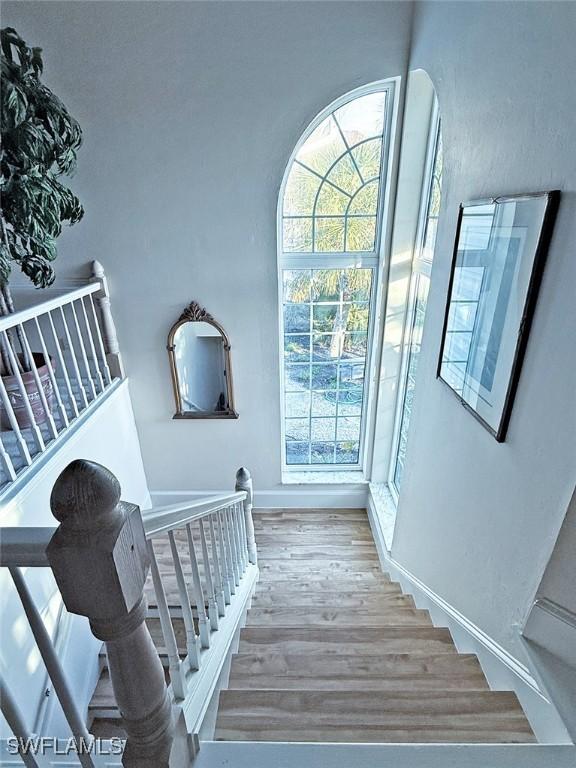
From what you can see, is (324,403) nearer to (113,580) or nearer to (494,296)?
(494,296)

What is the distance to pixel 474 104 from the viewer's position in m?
1.61

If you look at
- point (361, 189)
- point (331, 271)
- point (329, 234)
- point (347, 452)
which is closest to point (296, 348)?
point (331, 271)

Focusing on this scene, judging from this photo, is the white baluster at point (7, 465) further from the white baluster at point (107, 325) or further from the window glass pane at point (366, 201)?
the window glass pane at point (366, 201)

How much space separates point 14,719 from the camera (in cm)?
68

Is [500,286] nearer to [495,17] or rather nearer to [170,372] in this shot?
[495,17]

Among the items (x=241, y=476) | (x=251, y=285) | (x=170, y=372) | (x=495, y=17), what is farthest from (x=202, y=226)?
(x=495, y=17)

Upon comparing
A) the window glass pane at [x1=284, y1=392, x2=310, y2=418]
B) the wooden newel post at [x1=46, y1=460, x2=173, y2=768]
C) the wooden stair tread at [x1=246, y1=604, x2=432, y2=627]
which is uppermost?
the wooden newel post at [x1=46, y1=460, x2=173, y2=768]

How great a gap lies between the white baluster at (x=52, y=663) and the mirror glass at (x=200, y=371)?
2613 mm

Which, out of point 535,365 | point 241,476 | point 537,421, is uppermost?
point 535,365

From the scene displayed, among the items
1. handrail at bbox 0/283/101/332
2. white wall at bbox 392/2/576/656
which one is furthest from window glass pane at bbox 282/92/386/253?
handrail at bbox 0/283/101/332

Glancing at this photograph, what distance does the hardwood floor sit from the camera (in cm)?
122

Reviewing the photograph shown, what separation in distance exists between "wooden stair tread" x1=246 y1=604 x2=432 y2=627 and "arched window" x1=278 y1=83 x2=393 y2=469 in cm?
158

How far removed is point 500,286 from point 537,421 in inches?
19.3

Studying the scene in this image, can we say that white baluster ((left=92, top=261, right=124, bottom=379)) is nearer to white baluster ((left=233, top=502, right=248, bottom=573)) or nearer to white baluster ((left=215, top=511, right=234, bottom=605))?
white baluster ((left=233, top=502, right=248, bottom=573))
